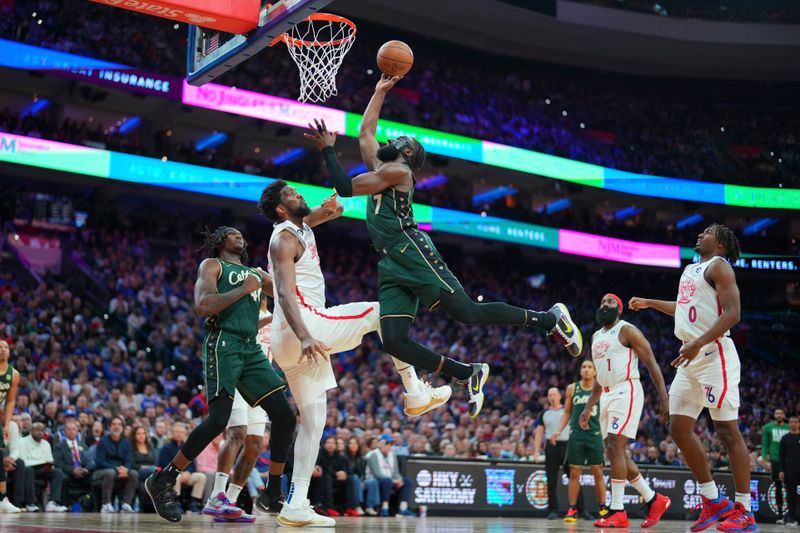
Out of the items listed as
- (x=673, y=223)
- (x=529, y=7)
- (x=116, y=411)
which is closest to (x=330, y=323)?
(x=116, y=411)

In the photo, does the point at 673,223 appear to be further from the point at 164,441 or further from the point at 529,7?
the point at 164,441

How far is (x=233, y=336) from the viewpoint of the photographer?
707 centimetres

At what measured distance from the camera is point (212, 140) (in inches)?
1166

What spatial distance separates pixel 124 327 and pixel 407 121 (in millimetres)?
11340

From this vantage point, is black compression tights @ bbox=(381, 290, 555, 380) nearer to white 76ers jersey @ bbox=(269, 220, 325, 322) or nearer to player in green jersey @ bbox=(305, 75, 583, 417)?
player in green jersey @ bbox=(305, 75, 583, 417)

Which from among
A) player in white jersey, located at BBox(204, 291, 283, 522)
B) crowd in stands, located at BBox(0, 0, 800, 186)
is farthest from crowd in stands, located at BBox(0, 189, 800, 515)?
crowd in stands, located at BBox(0, 0, 800, 186)

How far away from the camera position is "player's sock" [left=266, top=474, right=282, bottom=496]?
24.1ft

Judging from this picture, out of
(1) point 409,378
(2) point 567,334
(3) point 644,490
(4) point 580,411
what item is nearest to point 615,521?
(3) point 644,490

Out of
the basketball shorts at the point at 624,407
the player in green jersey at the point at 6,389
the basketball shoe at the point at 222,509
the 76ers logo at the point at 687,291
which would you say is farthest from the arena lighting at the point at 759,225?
the basketball shoe at the point at 222,509

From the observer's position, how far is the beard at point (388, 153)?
23.1ft

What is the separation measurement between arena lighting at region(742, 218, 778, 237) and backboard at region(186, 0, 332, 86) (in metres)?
29.7

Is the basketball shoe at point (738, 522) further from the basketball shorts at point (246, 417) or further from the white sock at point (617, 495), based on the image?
the basketball shorts at point (246, 417)

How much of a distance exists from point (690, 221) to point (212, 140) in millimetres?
18639

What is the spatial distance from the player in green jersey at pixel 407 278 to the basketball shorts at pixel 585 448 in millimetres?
5348
